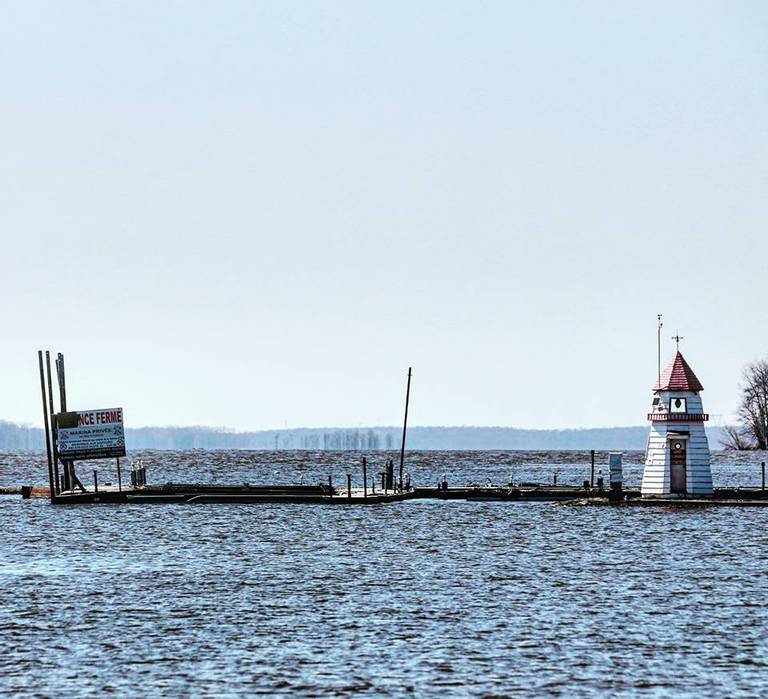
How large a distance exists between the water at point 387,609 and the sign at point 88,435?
12.9m

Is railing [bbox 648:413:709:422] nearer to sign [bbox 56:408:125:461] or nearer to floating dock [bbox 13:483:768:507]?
floating dock [bbox 13:483:768:507]

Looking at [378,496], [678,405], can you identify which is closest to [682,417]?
[678,405]

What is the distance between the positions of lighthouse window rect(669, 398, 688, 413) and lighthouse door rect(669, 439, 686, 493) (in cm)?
213

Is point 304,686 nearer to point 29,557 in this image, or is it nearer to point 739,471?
point 29,557

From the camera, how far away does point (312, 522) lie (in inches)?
3430

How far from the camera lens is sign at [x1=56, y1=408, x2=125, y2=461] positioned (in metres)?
96.8

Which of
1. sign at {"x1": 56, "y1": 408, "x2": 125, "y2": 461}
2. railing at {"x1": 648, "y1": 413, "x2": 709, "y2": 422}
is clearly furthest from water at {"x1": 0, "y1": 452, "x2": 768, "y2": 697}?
sign at {"x1": 56, "y1": 408, "x2": 125, "y2": 461}

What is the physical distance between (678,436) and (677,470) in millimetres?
2166

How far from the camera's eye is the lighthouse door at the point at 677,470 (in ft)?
277

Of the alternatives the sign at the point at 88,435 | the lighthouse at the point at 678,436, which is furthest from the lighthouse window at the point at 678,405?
the sign at the point at 88,435

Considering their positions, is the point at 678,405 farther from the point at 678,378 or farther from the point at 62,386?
the point at 62,386

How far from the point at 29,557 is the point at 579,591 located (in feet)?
91.0

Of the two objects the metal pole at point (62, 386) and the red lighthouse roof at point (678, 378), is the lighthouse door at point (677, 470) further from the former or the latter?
the metal pole at point (62, 386)

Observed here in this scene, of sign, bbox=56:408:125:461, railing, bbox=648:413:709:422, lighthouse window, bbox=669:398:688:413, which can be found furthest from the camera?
sign, bbox=56:408:125:461
